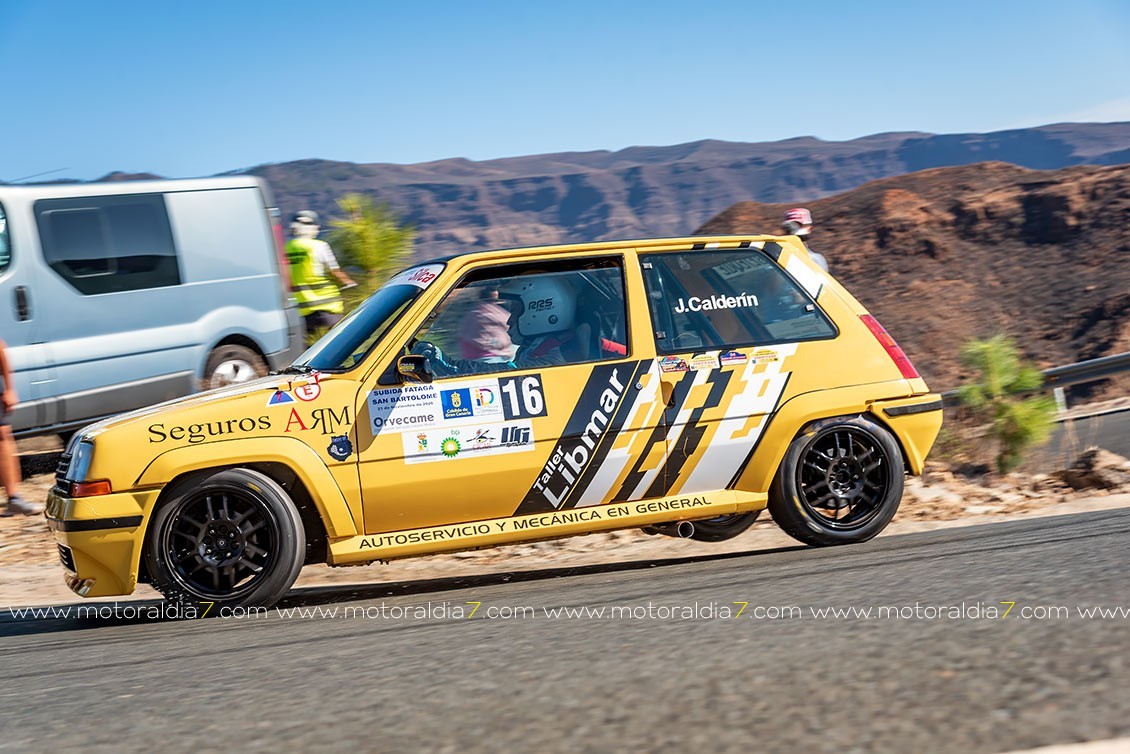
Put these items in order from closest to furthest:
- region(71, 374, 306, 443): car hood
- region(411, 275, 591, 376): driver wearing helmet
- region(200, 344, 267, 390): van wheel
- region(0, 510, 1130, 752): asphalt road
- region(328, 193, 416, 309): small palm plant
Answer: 1. region(0, 510, 1130, 752): asphalt road
2. region(71, 374, 306, 443): car hood
3. region(411, 275, 591, 376): driver wearing helmet
4. region(200, 344, 267, 390): van wheel
5. region(328, 193, 416, 309): small palm plant

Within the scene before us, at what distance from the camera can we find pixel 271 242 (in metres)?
11.0

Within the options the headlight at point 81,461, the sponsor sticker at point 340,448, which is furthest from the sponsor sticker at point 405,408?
the headlight at point 81,461

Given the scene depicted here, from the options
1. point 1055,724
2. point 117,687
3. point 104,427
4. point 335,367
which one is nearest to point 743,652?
point 1055,724

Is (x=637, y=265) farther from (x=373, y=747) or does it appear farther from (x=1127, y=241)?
(x=1127, y=241)

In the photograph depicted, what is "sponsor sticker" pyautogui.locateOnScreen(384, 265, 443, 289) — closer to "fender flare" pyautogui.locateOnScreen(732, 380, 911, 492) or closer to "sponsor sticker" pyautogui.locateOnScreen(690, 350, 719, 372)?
"sponsor sticker" pyautogui.locateOnScreen(690, 350, 719, 372)

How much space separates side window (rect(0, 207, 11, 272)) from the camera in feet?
31.8

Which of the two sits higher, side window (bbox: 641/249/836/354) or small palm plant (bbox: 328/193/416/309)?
small palm plant (bbox: 328/193/416/309)

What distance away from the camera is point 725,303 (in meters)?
6.34

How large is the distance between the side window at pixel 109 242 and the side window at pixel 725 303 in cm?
578

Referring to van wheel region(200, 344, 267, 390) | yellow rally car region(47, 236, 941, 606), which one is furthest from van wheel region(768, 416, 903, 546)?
van wheel region(200, 344, 267, 390)

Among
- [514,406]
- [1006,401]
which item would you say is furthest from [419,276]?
[1006,401]

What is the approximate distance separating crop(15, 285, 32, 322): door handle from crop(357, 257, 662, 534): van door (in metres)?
5.32

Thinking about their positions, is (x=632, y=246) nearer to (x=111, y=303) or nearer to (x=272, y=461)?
(x=272, y=461)

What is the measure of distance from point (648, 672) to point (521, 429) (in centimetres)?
254
